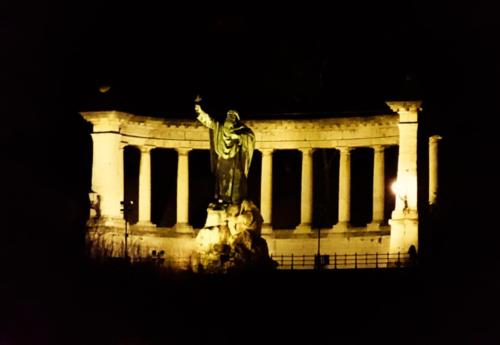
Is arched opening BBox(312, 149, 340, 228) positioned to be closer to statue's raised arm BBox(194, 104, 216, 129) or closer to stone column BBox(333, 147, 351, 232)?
stone column BBox(333, 147, 351, 232)

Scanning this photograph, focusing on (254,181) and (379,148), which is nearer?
(379,148)

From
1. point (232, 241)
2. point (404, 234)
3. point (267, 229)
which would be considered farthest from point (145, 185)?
point (404, 234)

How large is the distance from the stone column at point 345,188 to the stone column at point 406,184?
11.0 m

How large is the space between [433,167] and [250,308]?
91.5ft

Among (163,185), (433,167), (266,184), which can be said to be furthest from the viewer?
(163,185)

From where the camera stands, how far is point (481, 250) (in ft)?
468

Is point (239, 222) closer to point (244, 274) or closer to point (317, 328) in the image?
point (244, 274)

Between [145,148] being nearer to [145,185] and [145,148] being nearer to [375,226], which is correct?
[145,185]

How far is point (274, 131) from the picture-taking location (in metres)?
158

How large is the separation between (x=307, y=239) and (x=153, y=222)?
1528 cm

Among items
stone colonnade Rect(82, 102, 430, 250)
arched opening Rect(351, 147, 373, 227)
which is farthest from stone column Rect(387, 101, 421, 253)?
arched opening Rect(351, 147, 373, 227)

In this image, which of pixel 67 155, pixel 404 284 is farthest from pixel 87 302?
pixel 67 155

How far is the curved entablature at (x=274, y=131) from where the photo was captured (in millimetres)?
152750

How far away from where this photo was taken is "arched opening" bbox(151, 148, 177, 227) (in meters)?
169
